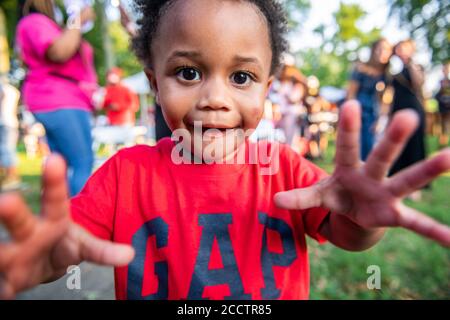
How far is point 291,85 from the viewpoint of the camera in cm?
700

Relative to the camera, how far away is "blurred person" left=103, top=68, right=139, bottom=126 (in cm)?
743

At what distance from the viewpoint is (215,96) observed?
106 centimetres

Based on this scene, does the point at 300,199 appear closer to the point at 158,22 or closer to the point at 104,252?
the point at 104,252

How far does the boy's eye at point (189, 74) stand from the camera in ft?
3.64

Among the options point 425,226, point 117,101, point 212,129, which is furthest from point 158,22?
point 117,101

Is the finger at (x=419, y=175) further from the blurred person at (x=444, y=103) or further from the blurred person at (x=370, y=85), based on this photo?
the blurred person at (x=444, y=103)

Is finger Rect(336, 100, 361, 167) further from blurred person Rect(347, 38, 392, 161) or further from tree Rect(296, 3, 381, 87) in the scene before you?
tree Rect(296, 3, 381, 87)

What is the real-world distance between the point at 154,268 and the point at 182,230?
16cm

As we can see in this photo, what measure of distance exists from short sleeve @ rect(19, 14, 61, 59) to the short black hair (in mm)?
1100

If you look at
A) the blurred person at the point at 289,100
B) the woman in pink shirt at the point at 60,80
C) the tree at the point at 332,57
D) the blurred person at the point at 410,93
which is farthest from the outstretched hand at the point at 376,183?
the tree at the point at 332,57

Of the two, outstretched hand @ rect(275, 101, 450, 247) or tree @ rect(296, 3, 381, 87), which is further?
tree @ rect(296, 3, 381, 87)

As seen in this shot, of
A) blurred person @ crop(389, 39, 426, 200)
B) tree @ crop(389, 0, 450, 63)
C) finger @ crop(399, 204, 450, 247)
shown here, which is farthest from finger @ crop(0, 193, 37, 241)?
blurred person @ crop(389, 39, 426, 200)
